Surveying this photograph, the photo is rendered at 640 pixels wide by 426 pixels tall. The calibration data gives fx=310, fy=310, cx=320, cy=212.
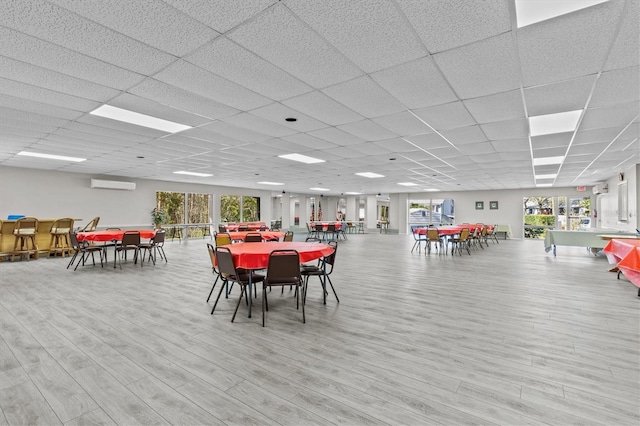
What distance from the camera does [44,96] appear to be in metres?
3.52

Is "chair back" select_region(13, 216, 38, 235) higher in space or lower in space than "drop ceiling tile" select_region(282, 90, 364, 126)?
lower

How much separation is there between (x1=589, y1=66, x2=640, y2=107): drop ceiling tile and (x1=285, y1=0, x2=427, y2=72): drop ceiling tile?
1.94 m

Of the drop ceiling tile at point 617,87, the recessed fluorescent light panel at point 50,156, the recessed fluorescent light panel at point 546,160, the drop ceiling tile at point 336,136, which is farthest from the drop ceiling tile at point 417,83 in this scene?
the recessed fluorescent light panel at point 50,156

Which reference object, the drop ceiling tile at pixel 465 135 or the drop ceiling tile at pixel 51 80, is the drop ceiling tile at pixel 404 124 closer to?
the drop ceiling tile at pixel 465 135

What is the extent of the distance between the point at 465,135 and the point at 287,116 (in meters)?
3.06

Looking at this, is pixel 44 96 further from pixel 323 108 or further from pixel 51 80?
pixel 323 108

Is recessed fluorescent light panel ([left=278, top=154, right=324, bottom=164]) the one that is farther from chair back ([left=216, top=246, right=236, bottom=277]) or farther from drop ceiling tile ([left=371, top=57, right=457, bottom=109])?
chair back ([left=216, top=246, right=236, bottom=277])

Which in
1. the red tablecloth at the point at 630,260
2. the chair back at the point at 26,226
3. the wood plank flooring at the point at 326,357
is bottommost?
the wood plank flooring at the point at 326,357

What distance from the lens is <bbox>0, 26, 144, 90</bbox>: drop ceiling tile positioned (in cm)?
239

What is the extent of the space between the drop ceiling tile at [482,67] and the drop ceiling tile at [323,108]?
132 cm

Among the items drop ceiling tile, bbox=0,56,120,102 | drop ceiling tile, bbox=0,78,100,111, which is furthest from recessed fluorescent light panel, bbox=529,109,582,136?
drop ceiling tile, bbox=0,78,100,111

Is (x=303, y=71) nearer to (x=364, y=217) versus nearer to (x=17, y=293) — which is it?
(x=17, y=293)

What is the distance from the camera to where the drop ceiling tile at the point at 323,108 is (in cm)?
362

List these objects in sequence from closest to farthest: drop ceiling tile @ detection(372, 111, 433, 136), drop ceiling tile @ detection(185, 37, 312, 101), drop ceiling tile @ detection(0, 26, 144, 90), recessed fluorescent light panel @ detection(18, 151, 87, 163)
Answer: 1. drop ceiling tile @ detection(0, 26, 144, 90)
2. drop ceiling tile @ detection(185, 37, 312, 101)
3. drop ceiling tile @ detection(372, 111, 433, 136)
4. recessed fluorescent light panel @ detection(18, 151, 87, 163)
